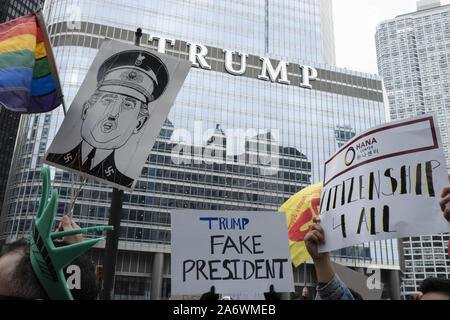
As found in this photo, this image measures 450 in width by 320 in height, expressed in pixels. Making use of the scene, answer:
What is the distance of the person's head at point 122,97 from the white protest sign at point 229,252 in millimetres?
2821

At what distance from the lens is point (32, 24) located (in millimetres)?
7867

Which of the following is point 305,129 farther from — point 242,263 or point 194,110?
point 242,263

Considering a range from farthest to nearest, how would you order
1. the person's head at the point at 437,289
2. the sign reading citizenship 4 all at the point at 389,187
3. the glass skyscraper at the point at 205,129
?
the glass skyscraper at the point at 205,129 → the sign reading citizenship 4 all at the point at 389,187 → the person's head at the point at 437,289

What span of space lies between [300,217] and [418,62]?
19741 cm

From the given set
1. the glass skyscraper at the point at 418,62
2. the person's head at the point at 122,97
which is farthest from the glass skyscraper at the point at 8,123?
the glass skyscraper at the point at 418,62

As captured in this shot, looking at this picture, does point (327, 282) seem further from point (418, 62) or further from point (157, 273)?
point (418, 62)

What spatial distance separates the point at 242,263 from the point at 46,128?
209 ft

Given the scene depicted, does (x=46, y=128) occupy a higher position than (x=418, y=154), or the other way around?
(x=46, y=128)

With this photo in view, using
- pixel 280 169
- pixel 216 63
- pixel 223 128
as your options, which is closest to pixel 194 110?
pixel 223 128

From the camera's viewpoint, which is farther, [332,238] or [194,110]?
[194,110]

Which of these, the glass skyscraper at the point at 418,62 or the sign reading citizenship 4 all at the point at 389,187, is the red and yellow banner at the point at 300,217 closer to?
the sign reading citizenship 4 all at the point at 389,187

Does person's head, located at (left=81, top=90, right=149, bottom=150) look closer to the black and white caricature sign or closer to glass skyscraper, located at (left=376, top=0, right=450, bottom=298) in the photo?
the black and white caricature sign

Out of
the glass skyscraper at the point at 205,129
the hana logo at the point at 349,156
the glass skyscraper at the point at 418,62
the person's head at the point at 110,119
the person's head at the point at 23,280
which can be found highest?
the glass skyscraper at the point at 418,62

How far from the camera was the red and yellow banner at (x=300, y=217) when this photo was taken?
9.18 metres
